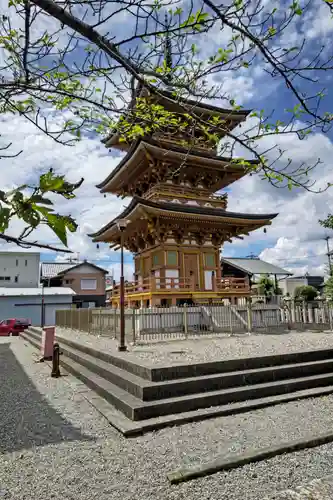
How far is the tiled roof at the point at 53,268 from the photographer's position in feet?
143

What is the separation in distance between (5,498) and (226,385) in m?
4.27

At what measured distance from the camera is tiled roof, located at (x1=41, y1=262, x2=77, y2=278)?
43.6 meters

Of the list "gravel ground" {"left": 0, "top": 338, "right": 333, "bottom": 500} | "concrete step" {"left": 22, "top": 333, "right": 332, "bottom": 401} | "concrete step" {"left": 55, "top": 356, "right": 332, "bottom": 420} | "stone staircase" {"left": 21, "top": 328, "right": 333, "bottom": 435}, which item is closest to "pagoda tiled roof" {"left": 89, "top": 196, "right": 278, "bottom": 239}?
"stone staircase" {"left": 21, "top": 328, "right": 333, "bottom": 435}

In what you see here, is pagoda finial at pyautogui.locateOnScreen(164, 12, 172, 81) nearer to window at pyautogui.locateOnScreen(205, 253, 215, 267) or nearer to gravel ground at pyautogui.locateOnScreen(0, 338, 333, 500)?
gravel ground at pyautogui.locateOnScreen(0, 338, 333, 500)

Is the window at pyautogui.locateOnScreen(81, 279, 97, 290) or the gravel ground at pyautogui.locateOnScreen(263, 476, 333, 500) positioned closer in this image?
the gravel ground at pyautogui.locateOnScreen(263, 476, 333, 500)

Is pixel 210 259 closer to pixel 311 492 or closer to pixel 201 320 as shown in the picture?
pixel 201 320

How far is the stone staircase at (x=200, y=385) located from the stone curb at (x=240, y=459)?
1376 millimetres

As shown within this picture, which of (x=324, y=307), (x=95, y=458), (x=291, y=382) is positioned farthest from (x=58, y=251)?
(x=324, y=307)

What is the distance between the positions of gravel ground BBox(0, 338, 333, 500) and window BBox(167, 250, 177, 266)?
11.4 metres

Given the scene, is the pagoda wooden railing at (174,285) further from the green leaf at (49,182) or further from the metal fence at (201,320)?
the green leaf at (49,182)

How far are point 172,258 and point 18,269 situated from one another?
98.0 feet

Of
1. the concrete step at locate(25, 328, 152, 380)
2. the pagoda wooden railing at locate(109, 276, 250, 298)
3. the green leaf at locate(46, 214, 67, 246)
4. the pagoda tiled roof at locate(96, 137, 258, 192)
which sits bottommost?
the concrete step at locate(25, 328, 152, 380)

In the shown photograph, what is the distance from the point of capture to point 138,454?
4.16 metres

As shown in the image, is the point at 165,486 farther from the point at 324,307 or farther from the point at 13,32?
the point at 324,307
